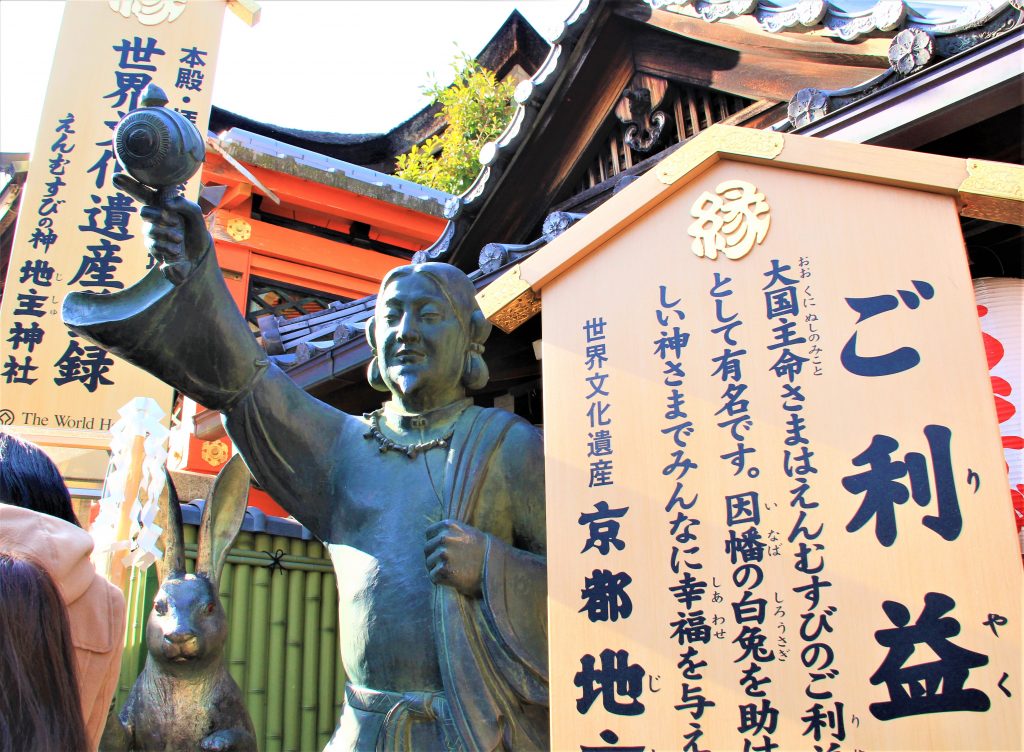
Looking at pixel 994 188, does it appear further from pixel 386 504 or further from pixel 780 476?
pixel 386 504

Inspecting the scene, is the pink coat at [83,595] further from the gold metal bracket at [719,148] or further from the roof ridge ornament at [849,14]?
the roof ridge ornament at [849,14]

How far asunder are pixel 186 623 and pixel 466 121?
7.19m

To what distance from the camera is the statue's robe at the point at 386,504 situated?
7.45 feet

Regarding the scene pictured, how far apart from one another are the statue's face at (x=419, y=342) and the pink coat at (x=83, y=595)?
3.21ft

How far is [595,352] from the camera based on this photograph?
2.66 m

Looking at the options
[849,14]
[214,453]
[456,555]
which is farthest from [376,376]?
[214,453]

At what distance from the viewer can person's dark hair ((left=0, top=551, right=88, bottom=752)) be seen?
1460 millimetres

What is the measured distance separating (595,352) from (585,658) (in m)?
0.84

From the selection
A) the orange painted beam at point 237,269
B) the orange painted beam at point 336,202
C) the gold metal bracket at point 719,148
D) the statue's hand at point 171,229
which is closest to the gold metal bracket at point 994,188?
the gold metal bracket at point 719,148

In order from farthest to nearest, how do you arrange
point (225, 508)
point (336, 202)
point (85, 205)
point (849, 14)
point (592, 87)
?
1. point (336, 202)
2. point (85, 205)
3. point (592, 87)
4. point (849, 14)
5. point (225, 508)

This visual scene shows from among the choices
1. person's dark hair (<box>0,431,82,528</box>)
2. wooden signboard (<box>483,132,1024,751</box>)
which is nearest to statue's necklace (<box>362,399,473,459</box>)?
wooden signboard (<box>483,132,1024,751</box>)

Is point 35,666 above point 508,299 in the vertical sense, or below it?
below

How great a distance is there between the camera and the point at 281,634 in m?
5.56

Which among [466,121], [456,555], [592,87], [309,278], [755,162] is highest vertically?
[466,121]
